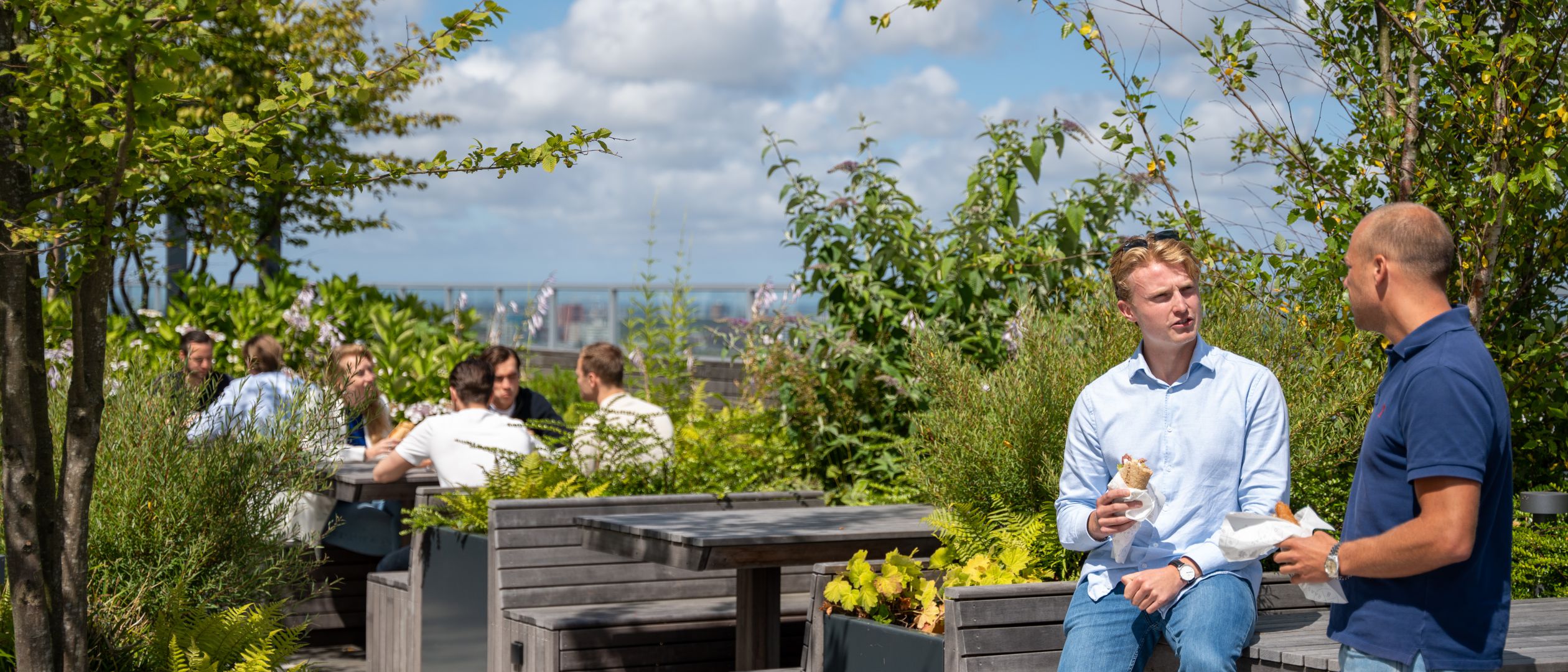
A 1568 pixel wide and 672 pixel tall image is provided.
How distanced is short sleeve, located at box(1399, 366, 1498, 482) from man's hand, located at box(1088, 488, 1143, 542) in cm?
75

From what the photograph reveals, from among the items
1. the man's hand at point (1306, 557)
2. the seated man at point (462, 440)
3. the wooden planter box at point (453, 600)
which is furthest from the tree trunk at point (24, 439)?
the man's hand at point (1306, 557)

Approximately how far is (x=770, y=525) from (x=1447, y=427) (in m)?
2.69

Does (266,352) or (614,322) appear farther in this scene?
(614,322)

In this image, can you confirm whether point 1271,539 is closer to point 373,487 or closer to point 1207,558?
point 1207,558

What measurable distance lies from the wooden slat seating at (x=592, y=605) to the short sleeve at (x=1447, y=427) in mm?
3298

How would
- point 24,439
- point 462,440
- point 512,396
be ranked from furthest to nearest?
point 512,396 → point 462,440 → point 24,439

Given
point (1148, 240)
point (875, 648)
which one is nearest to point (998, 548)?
point (875, 648)

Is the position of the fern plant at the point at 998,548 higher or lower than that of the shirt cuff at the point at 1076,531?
lower

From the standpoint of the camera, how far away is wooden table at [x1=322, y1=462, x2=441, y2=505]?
20.3 feet

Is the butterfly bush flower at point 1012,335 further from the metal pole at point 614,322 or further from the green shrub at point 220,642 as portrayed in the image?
the metal pole at point 614,322

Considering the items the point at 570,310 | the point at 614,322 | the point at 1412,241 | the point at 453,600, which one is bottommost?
the point at 453,600

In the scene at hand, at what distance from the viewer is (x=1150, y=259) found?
10.7 feet

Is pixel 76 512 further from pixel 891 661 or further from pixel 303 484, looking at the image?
pixel 891 661

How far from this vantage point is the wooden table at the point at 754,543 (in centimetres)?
420
